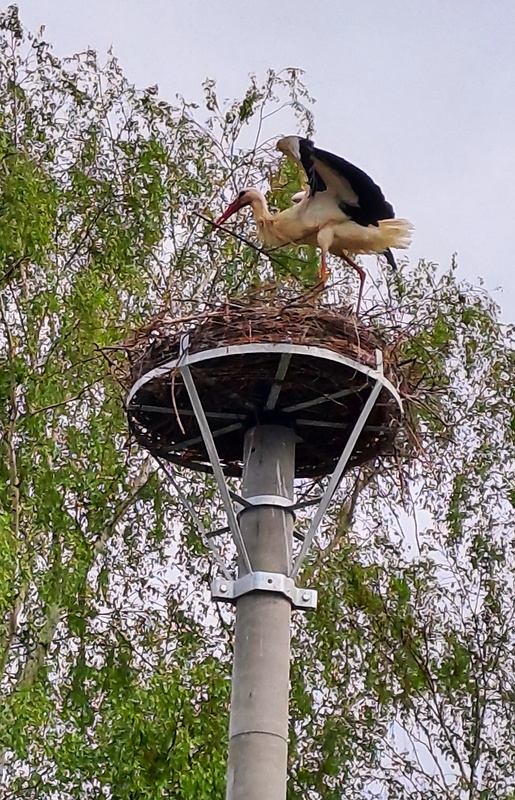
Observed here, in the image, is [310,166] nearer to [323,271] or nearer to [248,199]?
[323,271]

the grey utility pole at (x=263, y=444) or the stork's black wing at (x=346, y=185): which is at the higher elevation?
the stork's black wing at (x=346, y=185)

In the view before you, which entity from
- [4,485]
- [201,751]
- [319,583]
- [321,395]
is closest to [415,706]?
[319,583]

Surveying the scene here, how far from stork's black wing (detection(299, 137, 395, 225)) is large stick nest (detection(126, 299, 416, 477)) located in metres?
0.75

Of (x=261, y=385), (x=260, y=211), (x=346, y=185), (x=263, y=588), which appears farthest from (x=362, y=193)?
(x=263, y=588)

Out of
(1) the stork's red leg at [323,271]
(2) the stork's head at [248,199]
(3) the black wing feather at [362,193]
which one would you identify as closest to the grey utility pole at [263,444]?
(1) the stork's red leg at [323,271]

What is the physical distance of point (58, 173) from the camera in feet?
34.8

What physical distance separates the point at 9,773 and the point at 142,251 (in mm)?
4189

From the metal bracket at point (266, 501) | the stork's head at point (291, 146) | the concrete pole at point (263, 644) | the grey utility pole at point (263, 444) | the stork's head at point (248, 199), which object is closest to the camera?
the concrete pole at point (263, 644)

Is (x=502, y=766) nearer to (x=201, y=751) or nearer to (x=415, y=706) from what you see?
(x=415, y=706)

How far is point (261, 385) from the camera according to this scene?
5770 millimetres

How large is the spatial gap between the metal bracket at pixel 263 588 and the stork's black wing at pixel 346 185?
208 cm

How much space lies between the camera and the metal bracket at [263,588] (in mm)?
5387

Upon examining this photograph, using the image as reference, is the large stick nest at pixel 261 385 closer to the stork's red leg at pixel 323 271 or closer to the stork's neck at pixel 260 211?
the stork's red leg at pixel 323 271

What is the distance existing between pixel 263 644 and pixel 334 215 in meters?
2.41
